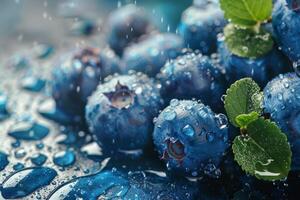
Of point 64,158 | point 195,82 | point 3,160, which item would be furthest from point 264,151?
point 3,160

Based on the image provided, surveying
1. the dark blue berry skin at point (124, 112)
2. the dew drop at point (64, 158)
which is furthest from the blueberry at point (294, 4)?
the dew drop at point (64, 158)

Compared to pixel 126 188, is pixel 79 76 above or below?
above

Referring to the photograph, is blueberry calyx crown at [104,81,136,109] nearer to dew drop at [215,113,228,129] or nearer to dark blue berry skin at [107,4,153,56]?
dew drop at [215,113,228,129]

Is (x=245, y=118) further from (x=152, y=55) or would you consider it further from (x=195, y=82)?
(x=152, y=55)

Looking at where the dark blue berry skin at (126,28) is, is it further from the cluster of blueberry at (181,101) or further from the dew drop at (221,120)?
the dew drop at (221,120)

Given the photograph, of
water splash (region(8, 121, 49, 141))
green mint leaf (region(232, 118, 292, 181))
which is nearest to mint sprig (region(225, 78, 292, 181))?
green mint leaf (region(232, 118, 292, 181))

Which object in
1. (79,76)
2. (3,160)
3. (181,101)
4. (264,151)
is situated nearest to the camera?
(264,151)

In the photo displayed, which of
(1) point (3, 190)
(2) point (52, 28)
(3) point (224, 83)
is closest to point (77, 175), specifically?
(1) point (3, 190)
